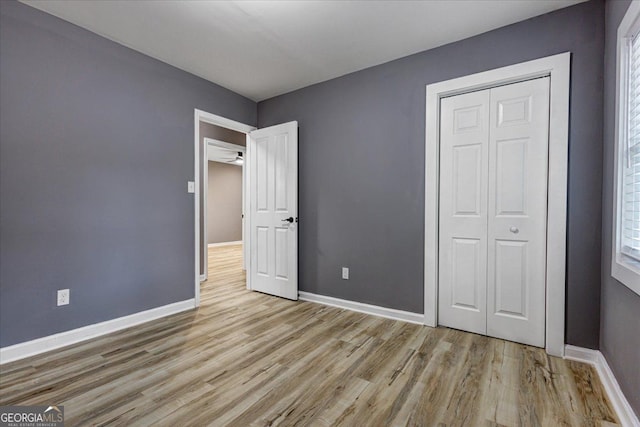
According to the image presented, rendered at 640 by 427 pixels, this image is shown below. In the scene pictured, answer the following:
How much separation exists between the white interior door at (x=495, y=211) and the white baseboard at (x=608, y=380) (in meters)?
0.20

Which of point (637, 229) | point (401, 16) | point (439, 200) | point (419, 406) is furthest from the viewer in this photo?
point (439, 200)

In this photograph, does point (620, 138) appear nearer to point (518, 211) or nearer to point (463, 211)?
point (518, 211)

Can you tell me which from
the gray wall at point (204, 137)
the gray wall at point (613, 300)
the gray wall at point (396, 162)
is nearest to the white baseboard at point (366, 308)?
the gray wall at point (396, 162)

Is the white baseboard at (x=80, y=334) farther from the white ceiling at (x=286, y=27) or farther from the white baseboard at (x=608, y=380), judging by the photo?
the white baseboard at (x=608, y=380)

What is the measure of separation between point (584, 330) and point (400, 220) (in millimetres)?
1549

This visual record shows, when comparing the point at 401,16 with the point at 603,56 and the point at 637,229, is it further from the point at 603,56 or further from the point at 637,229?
the point at 637,229

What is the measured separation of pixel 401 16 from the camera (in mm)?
2199

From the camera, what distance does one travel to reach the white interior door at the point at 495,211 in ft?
7.31

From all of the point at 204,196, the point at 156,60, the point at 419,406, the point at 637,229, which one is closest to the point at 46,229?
the point at 156,60

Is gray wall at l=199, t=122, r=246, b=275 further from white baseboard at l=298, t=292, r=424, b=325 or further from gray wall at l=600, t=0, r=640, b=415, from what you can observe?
gray wall at l=600, t=0, r=640, b=415

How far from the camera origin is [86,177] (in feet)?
7.90

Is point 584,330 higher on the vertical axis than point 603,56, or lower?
lower

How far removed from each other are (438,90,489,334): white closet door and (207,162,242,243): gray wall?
6866mm

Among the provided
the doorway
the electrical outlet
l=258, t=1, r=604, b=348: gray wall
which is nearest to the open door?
the doorway
